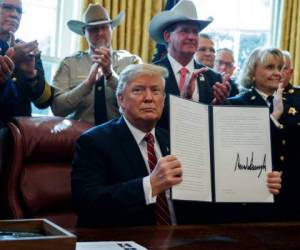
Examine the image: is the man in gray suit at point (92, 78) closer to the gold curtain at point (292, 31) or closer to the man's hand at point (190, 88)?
the man's hand at point (190, 88)

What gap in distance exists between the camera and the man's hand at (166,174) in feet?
6.01

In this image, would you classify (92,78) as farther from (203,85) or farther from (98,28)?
(203,85)

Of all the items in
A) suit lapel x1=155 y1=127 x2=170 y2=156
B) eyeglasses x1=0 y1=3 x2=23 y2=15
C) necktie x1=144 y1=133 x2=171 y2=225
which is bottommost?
necktie x1=144 y1=133 x2=171 y2=225

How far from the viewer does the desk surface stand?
161cm

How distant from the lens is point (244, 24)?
5574 mm

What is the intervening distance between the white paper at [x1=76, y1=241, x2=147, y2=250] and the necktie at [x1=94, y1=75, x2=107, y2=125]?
154cm

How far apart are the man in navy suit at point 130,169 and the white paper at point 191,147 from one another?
0.07 metres

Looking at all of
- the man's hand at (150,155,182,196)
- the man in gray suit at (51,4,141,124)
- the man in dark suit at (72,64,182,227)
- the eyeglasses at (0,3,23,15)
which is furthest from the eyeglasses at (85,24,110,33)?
the man's hand at (150,155,182,196)

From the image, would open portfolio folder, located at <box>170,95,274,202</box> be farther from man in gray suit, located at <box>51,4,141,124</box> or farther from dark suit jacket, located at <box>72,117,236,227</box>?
man in gray suit, located at <box>51,4,141,124</box>

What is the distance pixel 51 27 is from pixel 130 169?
119 inches

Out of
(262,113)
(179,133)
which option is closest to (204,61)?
(262,113)

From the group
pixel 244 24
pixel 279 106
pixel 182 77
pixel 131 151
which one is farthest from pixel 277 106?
pixel 244 24

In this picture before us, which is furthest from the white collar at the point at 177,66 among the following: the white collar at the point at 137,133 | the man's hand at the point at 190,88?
the white collar at the point at 137,133

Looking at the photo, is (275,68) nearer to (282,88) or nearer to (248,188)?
(282,88)
